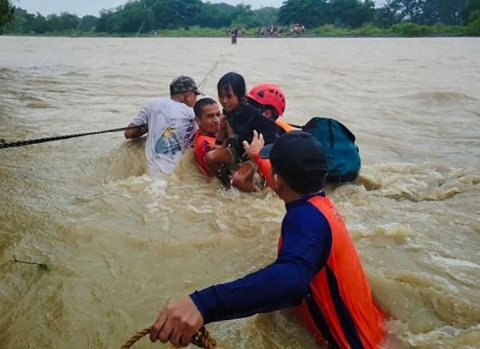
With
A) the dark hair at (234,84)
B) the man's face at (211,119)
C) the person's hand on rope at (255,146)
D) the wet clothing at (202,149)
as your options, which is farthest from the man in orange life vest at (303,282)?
the man's face at (211,119)

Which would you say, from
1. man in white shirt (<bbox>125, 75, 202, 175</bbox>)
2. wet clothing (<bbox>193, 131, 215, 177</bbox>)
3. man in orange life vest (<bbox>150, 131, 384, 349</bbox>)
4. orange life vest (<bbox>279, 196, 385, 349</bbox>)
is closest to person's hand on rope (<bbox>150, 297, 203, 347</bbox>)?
man in orange life vest (<bbox>150, 131, 384, 349</bbox>)

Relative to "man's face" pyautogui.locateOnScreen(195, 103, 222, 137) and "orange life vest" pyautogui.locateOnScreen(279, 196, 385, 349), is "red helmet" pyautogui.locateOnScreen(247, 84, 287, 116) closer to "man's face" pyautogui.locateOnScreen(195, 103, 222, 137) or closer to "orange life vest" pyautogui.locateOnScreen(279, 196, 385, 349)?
"man's face" pyautogui.locateOnScreen(195, 103, 222, 137)

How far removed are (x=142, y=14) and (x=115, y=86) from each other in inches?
3089

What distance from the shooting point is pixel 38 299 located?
3.15 m

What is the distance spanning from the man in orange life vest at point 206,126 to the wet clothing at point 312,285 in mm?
3057

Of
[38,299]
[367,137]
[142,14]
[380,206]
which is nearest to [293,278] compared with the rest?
[38,299]

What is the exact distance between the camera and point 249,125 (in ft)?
15.4

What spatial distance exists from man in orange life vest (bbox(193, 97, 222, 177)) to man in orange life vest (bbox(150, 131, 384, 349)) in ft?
10.1

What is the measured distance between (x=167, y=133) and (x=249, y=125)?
4.46 ft

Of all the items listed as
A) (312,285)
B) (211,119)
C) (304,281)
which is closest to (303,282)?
(304,281)

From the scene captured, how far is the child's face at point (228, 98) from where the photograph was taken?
465 centimetres

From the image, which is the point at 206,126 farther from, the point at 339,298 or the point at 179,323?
the point at 179,323

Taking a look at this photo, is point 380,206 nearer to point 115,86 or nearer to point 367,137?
point 367,137

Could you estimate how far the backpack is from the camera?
503 cm
